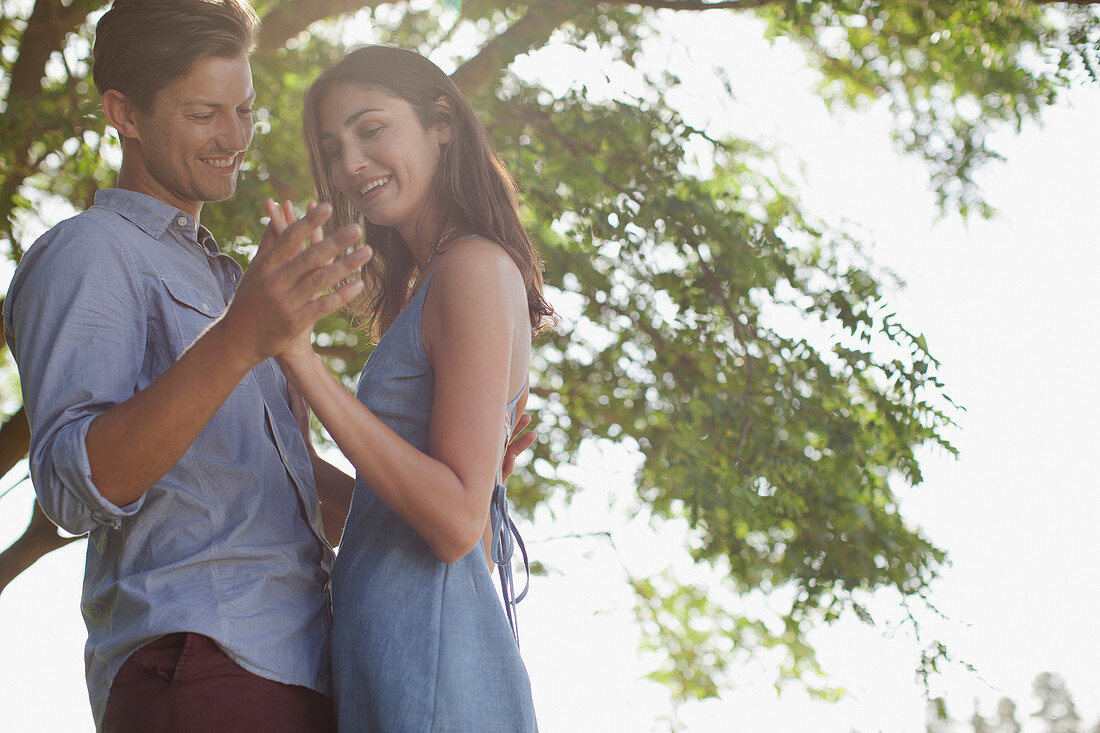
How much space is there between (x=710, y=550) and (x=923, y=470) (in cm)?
102

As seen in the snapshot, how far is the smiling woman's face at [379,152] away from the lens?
1.81 meters

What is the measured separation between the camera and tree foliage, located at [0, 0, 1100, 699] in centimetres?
426

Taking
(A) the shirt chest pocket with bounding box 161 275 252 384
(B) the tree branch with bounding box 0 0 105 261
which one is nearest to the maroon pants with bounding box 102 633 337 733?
(A) the shirt chest pocket with bounding box 161 275 252 384

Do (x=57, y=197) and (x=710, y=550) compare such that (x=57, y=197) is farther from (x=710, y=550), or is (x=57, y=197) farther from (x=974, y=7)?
(x=974, y=7)

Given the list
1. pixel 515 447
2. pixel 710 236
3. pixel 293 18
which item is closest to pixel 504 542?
pixel 515 447

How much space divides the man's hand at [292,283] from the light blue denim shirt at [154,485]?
0.28 metres

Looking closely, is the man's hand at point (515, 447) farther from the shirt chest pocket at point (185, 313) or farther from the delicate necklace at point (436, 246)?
the shirt chest pocket at point (185, 313)

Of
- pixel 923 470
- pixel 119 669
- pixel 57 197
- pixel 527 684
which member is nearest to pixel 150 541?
pixel 119 669

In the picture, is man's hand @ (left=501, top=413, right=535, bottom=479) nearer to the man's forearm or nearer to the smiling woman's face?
the smiling woman's face

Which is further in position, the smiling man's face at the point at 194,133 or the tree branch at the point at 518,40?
the tree branch at the point at 518,40

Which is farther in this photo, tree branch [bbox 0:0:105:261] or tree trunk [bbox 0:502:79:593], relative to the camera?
tree trunk [bbox 0:502:79:593]

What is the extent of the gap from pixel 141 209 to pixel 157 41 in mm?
291

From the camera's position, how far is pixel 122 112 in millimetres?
1775

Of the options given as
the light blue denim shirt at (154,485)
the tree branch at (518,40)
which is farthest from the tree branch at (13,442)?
the light blue denim shirt at (154,485)
